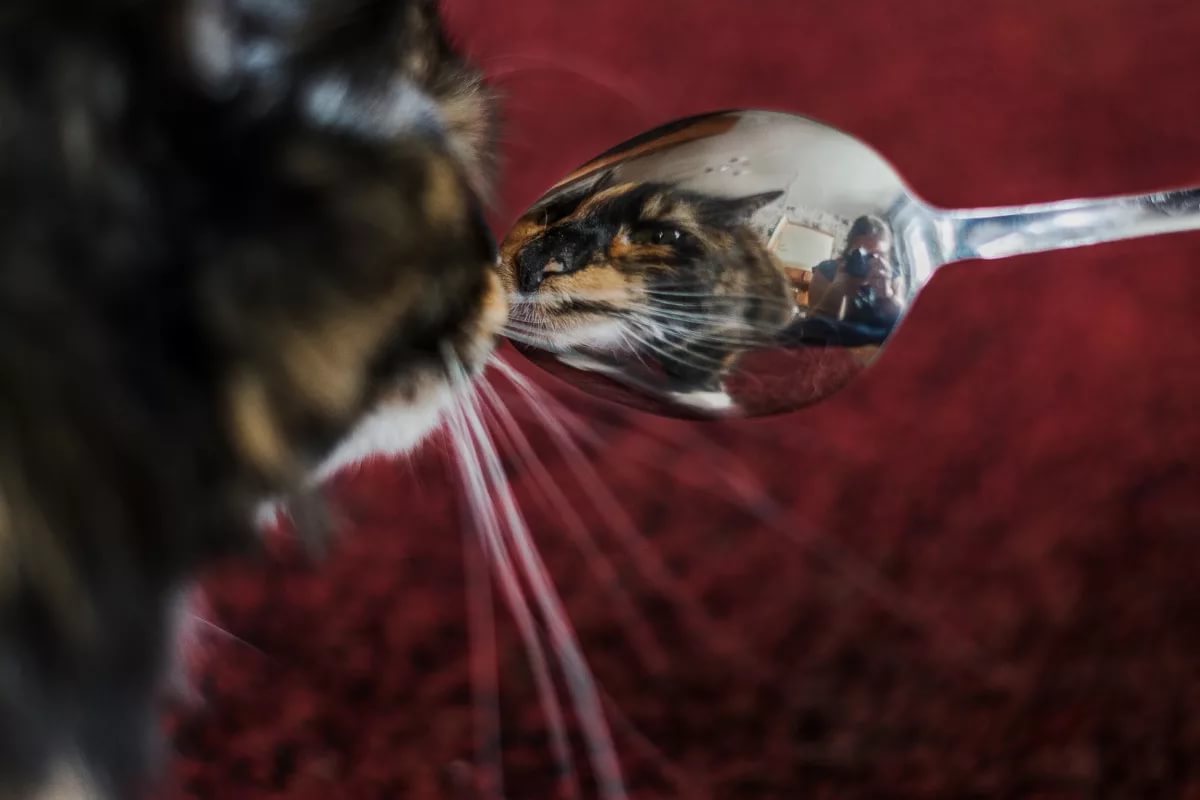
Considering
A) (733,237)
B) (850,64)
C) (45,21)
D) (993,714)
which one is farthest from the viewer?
(850,64)

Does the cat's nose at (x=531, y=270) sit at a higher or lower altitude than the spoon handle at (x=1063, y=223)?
higher

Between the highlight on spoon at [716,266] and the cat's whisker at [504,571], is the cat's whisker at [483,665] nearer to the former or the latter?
the cat's whisker at [504,571]

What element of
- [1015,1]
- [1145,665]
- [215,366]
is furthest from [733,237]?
[1015,1]

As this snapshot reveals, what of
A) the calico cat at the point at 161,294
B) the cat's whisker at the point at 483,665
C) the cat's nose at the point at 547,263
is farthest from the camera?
the cat's whisker at the point at 483,665

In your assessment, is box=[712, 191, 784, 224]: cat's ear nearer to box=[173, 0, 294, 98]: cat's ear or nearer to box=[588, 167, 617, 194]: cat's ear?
box=[588, 167, 617, 194]: cat's ear

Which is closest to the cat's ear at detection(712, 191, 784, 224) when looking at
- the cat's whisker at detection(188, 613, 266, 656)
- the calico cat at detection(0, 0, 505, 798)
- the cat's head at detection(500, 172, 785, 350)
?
the cat's head at detection(500, 172, 785, 350)

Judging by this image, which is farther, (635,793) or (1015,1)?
(1015,1)

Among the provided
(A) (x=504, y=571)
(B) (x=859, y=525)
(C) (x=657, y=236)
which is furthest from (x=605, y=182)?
(B) (x=859, y=525)

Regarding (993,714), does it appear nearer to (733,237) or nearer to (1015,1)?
(733,237)

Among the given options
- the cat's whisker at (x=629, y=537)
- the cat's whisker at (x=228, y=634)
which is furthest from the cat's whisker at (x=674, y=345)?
the cat's whisker at (x=228, y=634)
